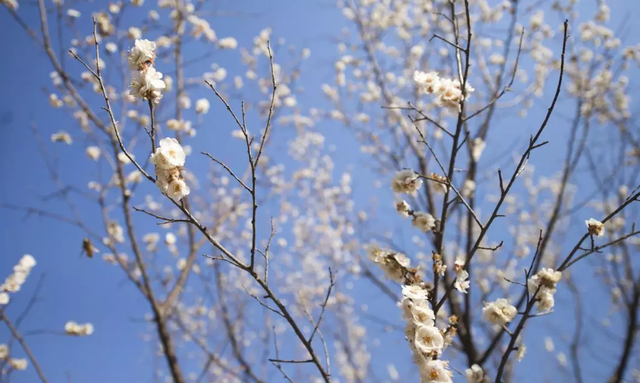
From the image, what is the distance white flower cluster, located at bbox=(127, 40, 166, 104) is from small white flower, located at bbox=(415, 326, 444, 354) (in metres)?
1.48

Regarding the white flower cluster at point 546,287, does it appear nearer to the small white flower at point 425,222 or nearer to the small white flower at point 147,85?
the small white flower at point 425,222

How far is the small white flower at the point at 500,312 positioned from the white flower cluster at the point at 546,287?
0.14m

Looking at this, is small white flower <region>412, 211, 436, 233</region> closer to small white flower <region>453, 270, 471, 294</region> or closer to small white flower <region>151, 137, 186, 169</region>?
small white flower <region>453, 270, 471, 294</region>

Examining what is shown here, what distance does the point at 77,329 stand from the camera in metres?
3.89

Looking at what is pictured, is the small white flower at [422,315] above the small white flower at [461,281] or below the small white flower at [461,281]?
below

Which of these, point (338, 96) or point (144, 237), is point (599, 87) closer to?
point (338, 96)

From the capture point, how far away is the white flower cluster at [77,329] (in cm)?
387

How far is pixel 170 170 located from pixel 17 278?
302 centimetres

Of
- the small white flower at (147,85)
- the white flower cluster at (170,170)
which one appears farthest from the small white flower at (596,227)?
the small white flower at (147,85)

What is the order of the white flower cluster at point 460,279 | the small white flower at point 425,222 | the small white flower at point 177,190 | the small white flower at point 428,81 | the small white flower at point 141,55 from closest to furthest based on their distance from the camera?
the small white flower at point 177,190 < the small white flower at point 141,55 < the white flower cluster at point 460,279 < the small white flower at point 425,222 < the small white flower at point 428,81

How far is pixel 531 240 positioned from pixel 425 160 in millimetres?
4798

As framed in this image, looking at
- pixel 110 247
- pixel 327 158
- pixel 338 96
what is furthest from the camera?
pixel 327 158

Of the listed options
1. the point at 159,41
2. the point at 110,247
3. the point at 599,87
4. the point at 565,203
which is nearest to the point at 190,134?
the point at 159,41

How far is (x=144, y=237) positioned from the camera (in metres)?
5.52
